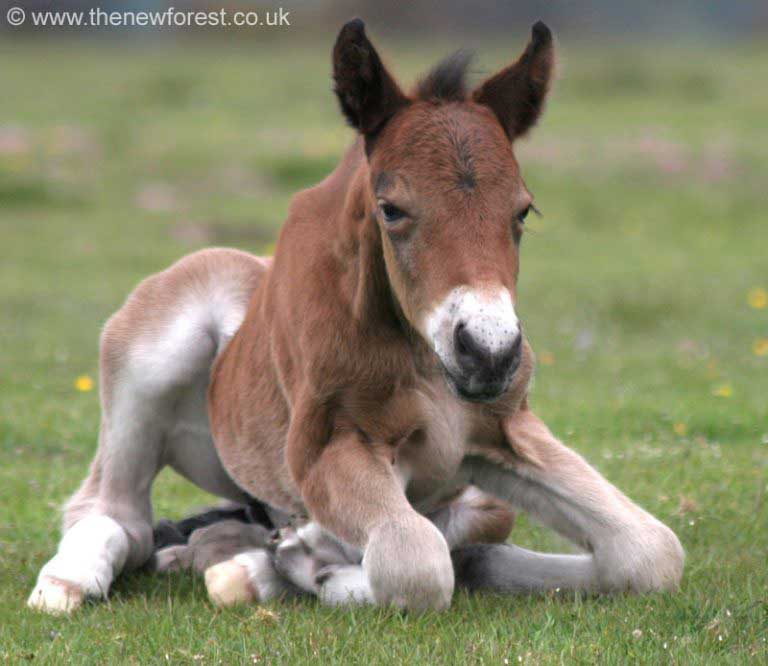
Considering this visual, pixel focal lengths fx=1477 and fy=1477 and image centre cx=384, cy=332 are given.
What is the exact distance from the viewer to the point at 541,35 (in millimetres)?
5109

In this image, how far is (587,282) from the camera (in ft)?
53.8

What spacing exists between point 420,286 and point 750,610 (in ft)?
4.92

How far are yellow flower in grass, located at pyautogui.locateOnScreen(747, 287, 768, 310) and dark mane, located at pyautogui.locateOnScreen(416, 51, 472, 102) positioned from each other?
10238mm

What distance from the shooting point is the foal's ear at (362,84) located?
487 centimetres

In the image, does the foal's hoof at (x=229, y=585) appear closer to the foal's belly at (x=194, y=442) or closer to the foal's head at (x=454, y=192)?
the foal's belly at (x=194, y=442)

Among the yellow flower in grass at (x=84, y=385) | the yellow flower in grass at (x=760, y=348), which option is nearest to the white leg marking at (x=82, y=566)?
the yellow flower in grass at (x=84, y=385)

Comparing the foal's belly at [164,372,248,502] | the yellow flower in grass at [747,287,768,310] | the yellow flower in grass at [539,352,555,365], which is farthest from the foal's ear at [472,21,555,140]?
the yellow flower in grass at [747,287,768,310]

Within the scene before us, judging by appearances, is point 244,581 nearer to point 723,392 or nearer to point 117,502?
point 117,502

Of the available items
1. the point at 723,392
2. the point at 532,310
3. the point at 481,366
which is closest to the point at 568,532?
the point at 481,366

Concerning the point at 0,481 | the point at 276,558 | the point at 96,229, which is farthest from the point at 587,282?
the point at 276,558

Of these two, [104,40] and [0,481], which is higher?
[104,40]

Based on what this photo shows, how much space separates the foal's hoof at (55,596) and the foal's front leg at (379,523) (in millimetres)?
895

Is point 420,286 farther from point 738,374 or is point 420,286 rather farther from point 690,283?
point 690,283

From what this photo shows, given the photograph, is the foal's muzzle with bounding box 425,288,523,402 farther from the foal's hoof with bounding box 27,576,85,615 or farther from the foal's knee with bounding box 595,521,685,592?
the foal's hoof with bounding box 27,576,85,615
